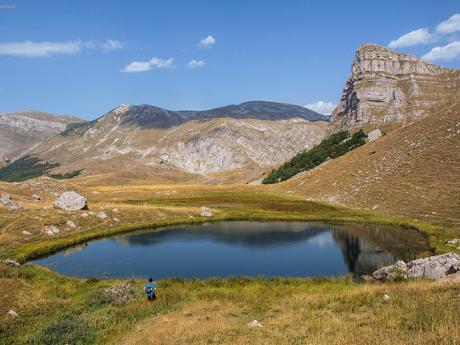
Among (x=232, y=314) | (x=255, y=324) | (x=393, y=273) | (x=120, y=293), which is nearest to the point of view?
(x=255, y=324)

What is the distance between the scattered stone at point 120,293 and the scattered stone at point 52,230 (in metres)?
39.4

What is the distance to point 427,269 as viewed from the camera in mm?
39219

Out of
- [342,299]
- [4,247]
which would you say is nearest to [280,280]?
[342,299]

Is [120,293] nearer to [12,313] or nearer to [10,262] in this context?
[12,313]

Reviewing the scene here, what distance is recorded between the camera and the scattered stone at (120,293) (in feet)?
119

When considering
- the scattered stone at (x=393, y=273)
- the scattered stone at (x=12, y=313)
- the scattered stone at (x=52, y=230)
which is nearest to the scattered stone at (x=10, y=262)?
the scattered stone at (x=52, y=230)

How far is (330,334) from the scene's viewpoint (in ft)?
69.7

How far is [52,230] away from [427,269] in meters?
63.1

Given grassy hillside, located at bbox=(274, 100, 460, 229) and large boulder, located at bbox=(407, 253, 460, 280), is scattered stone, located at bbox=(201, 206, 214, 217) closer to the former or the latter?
grassy hillside, located at bbox=(274, 100, 460, 229)

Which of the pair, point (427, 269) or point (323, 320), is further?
point (427, 269)

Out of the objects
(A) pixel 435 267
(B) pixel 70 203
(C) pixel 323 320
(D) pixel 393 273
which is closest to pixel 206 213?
(B) pixel 70 203

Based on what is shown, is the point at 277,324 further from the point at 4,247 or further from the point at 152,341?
the point at 4,247

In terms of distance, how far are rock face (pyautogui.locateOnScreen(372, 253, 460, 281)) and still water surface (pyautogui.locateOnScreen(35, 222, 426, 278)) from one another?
23.5ft

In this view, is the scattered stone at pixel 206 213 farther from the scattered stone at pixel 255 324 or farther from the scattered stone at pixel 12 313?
the scattered stone at pixel 255 324
